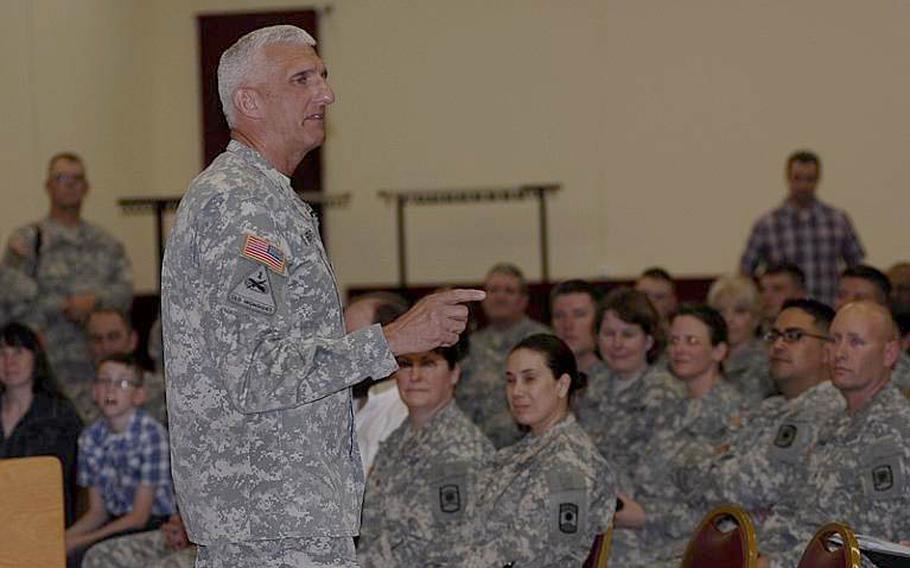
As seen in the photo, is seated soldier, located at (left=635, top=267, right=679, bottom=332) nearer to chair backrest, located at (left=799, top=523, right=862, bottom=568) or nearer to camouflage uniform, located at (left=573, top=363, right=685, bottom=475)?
camouflage uniform, located at (left=573, top=363, right=685, bottom=475)

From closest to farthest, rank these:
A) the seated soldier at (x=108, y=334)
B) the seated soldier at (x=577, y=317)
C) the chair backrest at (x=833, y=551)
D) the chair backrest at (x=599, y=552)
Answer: the chair backrest at (x=833, y=551), the chair backrest at (x=599, y=552), the seated soldier at (x=577, y=317), the seated soldier at (x=108, y=334)

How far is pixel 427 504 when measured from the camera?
389 centimetres

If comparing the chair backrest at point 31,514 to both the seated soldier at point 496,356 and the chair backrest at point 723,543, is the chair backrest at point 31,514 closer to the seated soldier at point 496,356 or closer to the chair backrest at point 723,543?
the chair backrest at point 723,543

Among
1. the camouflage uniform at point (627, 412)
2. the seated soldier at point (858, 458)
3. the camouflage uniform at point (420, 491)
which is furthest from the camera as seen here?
the camouflage uniform at point (627, 412)

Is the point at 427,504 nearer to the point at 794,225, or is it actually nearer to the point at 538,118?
the point at 794,225

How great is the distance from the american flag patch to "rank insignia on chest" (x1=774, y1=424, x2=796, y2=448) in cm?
220

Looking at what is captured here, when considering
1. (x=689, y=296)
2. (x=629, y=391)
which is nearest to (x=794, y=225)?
(x=689, y=296)

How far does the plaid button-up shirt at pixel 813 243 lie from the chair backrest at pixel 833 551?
5359 millimetres

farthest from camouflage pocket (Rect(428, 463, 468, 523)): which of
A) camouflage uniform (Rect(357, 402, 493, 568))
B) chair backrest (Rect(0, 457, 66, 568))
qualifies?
chair backrest (Rect(0, 457, 66, 568))

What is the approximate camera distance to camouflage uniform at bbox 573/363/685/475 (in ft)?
15.4

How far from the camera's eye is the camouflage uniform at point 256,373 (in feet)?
7.32

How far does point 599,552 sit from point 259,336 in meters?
1.53

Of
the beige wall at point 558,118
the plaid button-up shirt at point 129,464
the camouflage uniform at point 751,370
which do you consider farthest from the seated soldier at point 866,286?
the beige wall at point 558,118

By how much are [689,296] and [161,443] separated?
16.5 feet
